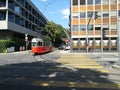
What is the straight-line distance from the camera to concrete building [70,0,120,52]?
59438mm

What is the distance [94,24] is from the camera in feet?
197

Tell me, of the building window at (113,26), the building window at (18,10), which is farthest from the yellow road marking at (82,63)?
the building window at (18,10)

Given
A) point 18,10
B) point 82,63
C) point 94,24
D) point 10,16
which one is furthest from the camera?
point 18,10

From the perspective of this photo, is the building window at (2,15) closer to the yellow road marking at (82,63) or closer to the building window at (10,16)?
the building window at (10,16)

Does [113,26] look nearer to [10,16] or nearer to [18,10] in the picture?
[10,16]

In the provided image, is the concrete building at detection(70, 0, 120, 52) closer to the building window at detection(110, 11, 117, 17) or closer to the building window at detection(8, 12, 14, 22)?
the building window at detection(110, 11, 117, 17)

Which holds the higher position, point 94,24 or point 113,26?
point 94,24

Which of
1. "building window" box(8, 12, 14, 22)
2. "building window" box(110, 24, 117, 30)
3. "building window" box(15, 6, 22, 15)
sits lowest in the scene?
"building window" box(110, 24, 117, 30)

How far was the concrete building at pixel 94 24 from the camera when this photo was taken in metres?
59.4

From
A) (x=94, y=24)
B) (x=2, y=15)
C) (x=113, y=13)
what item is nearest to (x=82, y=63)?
(x=94, y=24)

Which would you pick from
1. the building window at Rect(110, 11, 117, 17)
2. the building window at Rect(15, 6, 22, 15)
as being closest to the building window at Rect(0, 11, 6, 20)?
the building window at Rect(15, 6, 22, 15)

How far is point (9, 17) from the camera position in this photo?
2442 inches

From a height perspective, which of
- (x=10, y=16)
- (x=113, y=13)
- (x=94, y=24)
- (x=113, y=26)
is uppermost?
(x=113, y=13)

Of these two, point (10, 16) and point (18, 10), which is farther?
point (18, 10)
